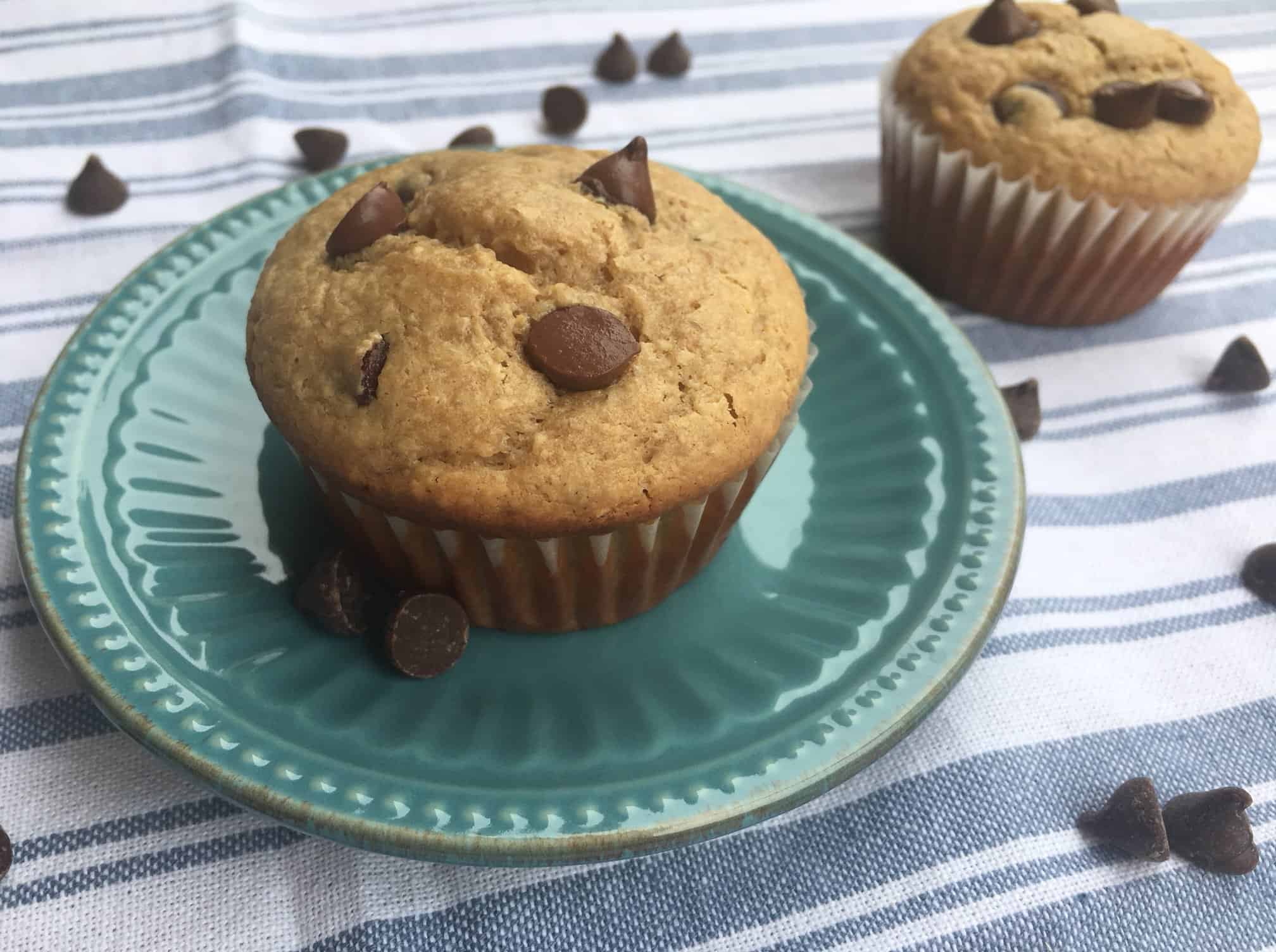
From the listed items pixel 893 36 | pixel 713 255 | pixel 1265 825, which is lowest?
pixel 1265 825

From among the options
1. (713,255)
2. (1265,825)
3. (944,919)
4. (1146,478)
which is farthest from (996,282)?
(944,919)

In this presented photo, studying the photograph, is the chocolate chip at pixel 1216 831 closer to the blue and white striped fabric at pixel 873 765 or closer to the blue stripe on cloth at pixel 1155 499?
the blue and white striped fabric at pixel 873 765

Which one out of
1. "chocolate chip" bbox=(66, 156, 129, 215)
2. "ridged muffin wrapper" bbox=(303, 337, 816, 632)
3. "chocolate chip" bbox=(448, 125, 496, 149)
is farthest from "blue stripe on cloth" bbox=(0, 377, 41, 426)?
"chocolate chip" bbox=(448, 125, 496, 149)

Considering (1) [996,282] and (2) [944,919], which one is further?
(1) [996,282]

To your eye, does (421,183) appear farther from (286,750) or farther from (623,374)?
(286,750)

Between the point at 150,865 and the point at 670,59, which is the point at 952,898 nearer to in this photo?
the point at 150,865

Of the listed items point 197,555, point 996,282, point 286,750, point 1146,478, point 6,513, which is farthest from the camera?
point 996,282

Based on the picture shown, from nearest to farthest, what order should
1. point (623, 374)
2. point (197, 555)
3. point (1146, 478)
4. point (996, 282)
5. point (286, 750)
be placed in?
point (286, 750) → point (623, 374) → point (197, 555) → point (1146, 478) → point (996, 282)

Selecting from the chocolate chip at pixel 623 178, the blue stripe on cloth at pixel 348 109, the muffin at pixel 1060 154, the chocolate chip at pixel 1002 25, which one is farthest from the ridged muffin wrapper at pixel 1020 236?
the chocolate chip at pixel 623 178

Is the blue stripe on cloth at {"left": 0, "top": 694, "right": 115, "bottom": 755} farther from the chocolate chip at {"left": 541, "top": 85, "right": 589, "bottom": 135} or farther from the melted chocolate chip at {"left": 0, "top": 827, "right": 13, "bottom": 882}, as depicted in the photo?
the chocolate chip at {"left": 541, "top": 85, "right": 589, "bottom": 135}
